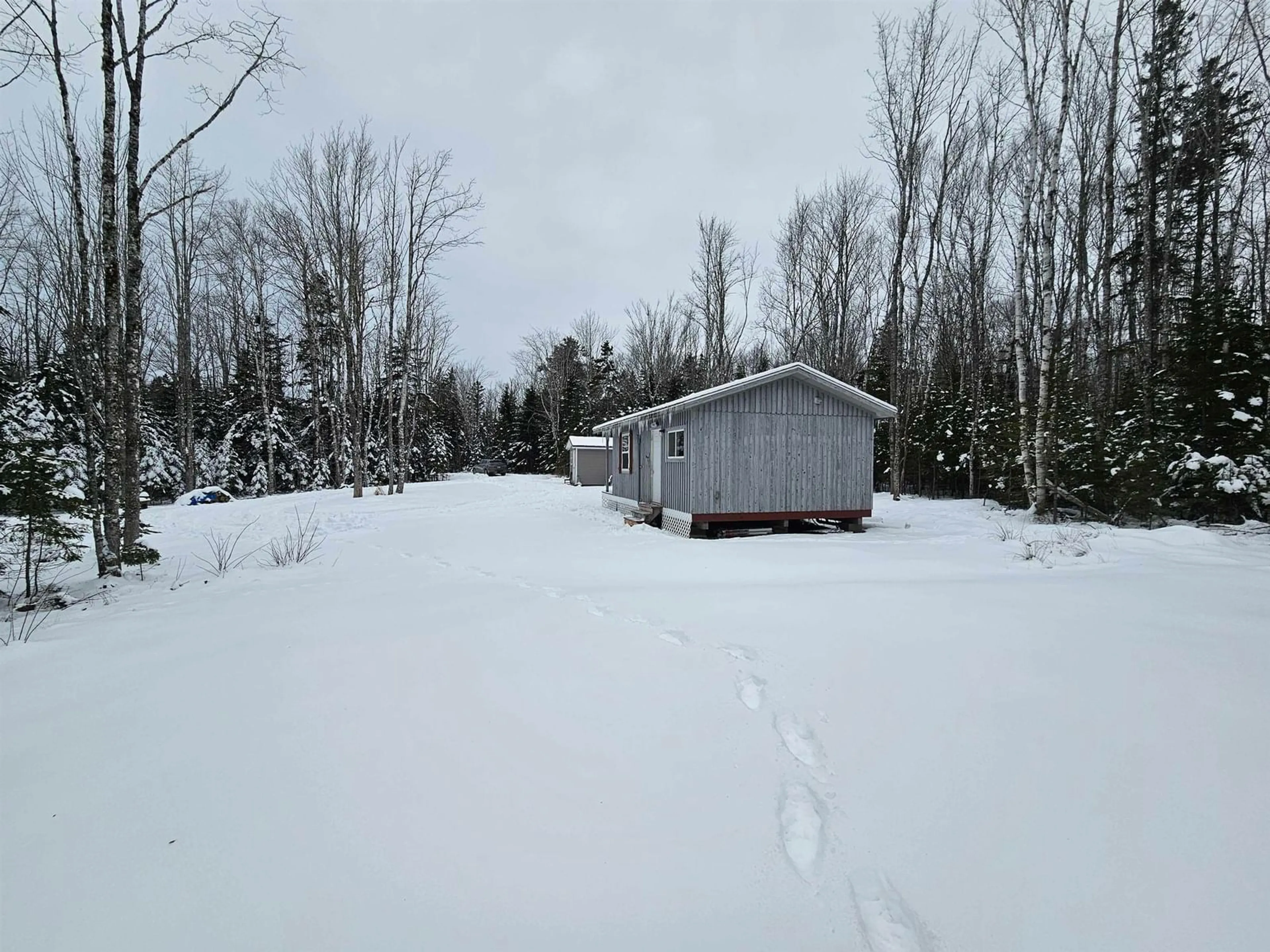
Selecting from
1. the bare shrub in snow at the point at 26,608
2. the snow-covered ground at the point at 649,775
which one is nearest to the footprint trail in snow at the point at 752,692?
the snow-covered ground at the point at 649,775

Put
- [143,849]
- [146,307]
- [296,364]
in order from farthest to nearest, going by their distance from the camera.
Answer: [296,364] < [146,307] < [143,849]

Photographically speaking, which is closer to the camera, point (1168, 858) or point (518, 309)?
point (1168, 858)

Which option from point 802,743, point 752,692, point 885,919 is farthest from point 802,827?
point 752,692

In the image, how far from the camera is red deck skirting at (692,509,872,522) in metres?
Answer: 10.3

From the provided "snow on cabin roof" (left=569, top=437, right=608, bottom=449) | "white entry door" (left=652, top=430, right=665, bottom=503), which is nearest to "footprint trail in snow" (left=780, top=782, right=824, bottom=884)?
"white entry door" (left=652, top=430, right=665, bottom=503)

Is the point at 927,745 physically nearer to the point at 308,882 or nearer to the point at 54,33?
the point at 308,882

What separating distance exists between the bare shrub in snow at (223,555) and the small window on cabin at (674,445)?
6.98m

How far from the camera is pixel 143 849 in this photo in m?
1.83

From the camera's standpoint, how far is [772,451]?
10.6 meters

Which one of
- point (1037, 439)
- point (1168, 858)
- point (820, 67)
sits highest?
point (820, 67)

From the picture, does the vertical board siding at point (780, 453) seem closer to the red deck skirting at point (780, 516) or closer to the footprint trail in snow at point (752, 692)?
the red deck skirting at point (780, 516)

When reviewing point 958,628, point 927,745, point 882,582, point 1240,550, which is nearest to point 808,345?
point 1240,550

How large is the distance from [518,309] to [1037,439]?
116 ft

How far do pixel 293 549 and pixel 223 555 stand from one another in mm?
790
